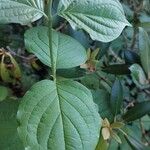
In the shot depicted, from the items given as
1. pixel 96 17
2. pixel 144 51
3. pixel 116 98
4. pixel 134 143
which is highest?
pixel 96 17

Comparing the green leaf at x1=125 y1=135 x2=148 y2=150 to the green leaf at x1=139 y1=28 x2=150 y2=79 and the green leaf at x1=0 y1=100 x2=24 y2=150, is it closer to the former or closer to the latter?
the green leaf at x1=139 y1=28 x2=150 y2=79

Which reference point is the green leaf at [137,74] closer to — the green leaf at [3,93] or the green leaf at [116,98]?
the green leaf at [116,98]

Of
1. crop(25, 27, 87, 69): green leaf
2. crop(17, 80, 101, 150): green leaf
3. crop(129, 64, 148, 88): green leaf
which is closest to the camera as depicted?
crop(17, 80, 101, 150): green leaf

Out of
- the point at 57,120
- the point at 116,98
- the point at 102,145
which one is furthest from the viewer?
the point at 116,98

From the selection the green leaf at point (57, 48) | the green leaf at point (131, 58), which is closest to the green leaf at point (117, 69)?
the green leaf at point (131, 58)

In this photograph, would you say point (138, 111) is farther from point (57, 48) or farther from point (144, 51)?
point (57, 48)

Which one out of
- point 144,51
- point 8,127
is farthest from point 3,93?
point 144,51

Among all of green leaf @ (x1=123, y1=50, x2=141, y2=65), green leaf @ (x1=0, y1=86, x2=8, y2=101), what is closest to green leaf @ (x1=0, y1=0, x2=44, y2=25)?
green leaf @ (x1=0, y1=86, x2=8, y2=101)

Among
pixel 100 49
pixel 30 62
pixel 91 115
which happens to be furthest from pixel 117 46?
pixel 91 115
